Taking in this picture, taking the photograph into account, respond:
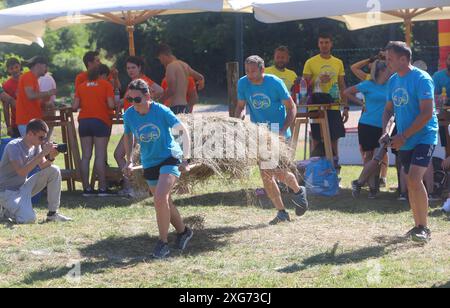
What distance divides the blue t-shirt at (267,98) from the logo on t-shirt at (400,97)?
136cm

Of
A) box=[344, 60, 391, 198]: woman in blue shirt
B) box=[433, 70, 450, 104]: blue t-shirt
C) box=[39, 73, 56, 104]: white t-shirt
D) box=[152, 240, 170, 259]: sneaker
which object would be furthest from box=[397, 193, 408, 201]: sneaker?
box=[39, 73, 56, 104]: white t-shirt

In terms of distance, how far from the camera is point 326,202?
9.99 metres

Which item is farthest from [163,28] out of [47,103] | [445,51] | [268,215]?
[268,215]

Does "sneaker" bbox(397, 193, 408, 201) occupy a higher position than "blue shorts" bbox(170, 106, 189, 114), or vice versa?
"blue shorts" bbox(170, 106, 189, 114)

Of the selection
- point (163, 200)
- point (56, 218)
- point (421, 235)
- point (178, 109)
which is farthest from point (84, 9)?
point (421, 235)

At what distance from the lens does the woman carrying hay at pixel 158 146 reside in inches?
276

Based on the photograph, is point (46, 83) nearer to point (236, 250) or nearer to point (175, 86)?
point (175, 86)

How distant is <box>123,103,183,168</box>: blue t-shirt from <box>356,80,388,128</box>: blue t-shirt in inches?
153

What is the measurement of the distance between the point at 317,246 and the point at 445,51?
7787 mm

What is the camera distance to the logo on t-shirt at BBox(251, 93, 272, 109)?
28.1ft

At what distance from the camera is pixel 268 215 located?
30.0ft

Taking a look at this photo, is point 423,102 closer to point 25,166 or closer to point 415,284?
point 415,284

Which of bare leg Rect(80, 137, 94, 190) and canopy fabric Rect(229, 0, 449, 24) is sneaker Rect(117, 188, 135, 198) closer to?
bare leg Rect(80, 137, 94, 190)

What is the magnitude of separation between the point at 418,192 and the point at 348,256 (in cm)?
93
